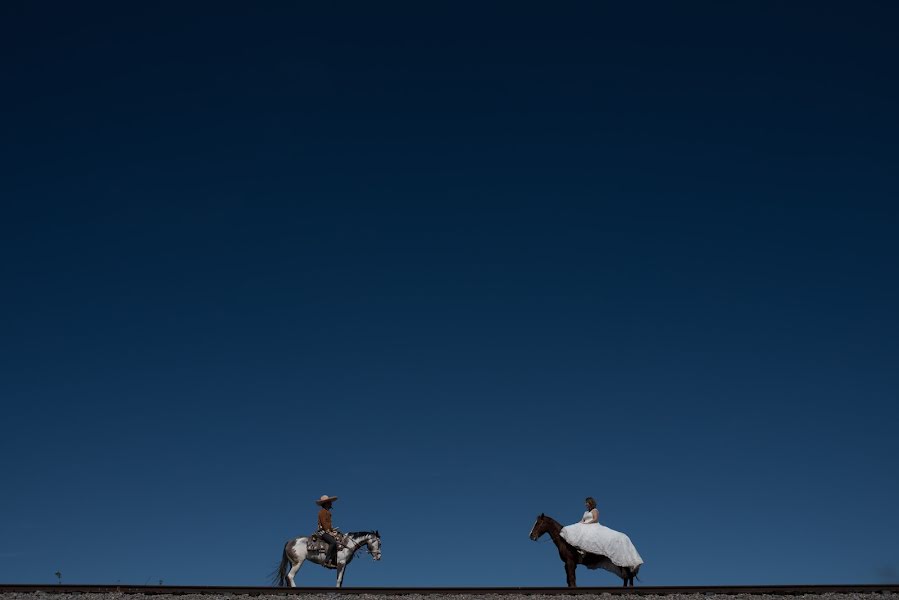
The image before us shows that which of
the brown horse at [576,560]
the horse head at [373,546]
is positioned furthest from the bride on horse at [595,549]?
the horse head at [373,546]

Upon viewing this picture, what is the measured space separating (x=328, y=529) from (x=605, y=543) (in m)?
7.45

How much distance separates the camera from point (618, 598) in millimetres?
20422

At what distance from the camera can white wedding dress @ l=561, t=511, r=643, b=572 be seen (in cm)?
2348

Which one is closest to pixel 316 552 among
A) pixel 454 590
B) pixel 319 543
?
pixel 319 543

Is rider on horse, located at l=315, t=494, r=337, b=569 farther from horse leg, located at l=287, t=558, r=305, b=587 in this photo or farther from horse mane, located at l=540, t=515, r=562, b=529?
horse mane, located at l=540, t=515, r=562, b=529

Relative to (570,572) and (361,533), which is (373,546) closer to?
(361,533)

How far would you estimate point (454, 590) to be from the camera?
20.8 m

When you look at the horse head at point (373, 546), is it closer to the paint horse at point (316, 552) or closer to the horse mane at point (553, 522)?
the paint horse at point (316, 552)

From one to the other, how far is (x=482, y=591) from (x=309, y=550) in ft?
18.7

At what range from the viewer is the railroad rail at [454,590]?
66.6ft

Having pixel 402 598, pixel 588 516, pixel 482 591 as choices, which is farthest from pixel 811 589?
pixel 402 598

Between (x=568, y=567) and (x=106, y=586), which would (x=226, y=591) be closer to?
(x=106, y=586)

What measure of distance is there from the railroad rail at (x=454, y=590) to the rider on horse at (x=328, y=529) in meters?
3.26

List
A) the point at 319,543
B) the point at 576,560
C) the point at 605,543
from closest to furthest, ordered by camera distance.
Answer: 1. the point at 605,543
2. the point at 576,560
3. the point at 319,543
